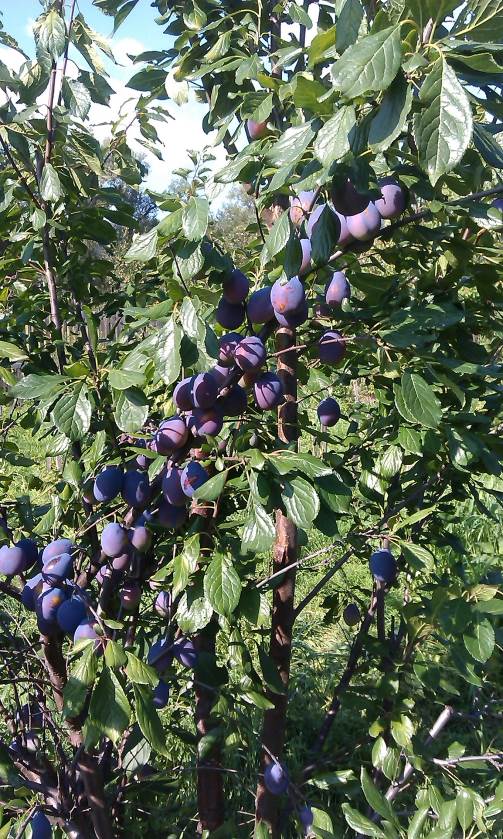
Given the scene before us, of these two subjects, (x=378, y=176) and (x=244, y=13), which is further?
(x=244, y=13)

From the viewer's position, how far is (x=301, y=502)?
87cm

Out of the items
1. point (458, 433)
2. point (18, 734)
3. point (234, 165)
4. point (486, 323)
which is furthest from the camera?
point (18, 734)

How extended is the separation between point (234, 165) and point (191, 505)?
46cm

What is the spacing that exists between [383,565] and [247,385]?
1.44ft

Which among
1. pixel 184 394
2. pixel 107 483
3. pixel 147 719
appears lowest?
pixel 147 719

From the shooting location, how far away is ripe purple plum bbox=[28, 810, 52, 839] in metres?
1.08

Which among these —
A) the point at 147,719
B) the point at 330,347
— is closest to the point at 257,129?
the point at 330,347

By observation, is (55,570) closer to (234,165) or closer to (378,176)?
(234,165)

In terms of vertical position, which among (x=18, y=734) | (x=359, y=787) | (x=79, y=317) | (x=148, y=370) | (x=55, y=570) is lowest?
(x=359, y=787)

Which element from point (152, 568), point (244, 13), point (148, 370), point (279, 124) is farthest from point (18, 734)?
point (244, 13)

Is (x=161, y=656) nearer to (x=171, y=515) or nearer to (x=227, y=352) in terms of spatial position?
(x=171, y=515)

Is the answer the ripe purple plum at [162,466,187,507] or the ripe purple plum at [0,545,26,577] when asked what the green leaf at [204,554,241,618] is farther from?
the ripe purple plum at [0,545,26,577]

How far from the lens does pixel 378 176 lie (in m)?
0.99

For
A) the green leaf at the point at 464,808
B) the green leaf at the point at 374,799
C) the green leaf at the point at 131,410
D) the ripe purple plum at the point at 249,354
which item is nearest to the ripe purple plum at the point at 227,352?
the ripe purple plum at the point at 249,354
